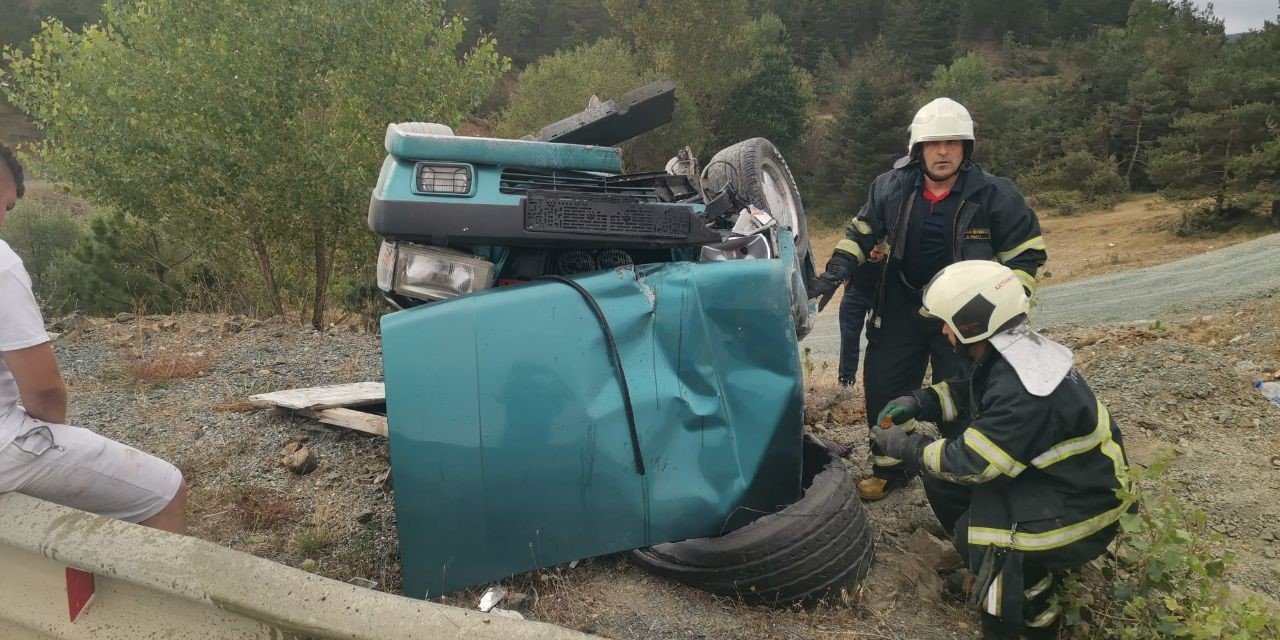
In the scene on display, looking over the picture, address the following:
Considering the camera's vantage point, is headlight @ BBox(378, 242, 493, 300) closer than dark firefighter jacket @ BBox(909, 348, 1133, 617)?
No

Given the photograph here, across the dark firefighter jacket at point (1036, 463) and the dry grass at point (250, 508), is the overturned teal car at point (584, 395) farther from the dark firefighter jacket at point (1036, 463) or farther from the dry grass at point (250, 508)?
the dry grass at point (250, 508)

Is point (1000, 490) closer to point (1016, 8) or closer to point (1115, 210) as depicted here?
point (1115, 210)

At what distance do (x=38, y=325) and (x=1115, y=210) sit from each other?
1238 inches

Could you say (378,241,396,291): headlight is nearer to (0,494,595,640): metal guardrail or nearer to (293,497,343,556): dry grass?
(293,497,343,556): dry grass

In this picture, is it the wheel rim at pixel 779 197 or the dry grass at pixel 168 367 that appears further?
the dry grass at pixel 168 367

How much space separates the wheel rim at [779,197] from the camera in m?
4.36

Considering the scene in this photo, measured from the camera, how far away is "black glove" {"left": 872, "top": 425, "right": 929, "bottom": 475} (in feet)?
8.89

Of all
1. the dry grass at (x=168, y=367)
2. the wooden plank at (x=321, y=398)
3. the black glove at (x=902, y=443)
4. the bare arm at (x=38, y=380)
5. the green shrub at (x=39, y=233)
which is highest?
the bare arm at (x=38, y=380)

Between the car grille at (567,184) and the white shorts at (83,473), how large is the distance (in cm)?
139

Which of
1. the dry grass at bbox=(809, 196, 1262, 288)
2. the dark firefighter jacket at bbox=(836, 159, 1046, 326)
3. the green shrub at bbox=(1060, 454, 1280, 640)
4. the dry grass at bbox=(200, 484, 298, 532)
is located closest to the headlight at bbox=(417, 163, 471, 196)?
the dry grass at bbox=(200, 484, 298, 532)

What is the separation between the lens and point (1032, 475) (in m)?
2.55

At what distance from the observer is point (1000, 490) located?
2.60 m

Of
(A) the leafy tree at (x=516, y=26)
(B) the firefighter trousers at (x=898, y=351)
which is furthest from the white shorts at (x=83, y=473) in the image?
(A) the leafy tree at (x=516, y=26)

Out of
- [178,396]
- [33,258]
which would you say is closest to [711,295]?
[178,396]
